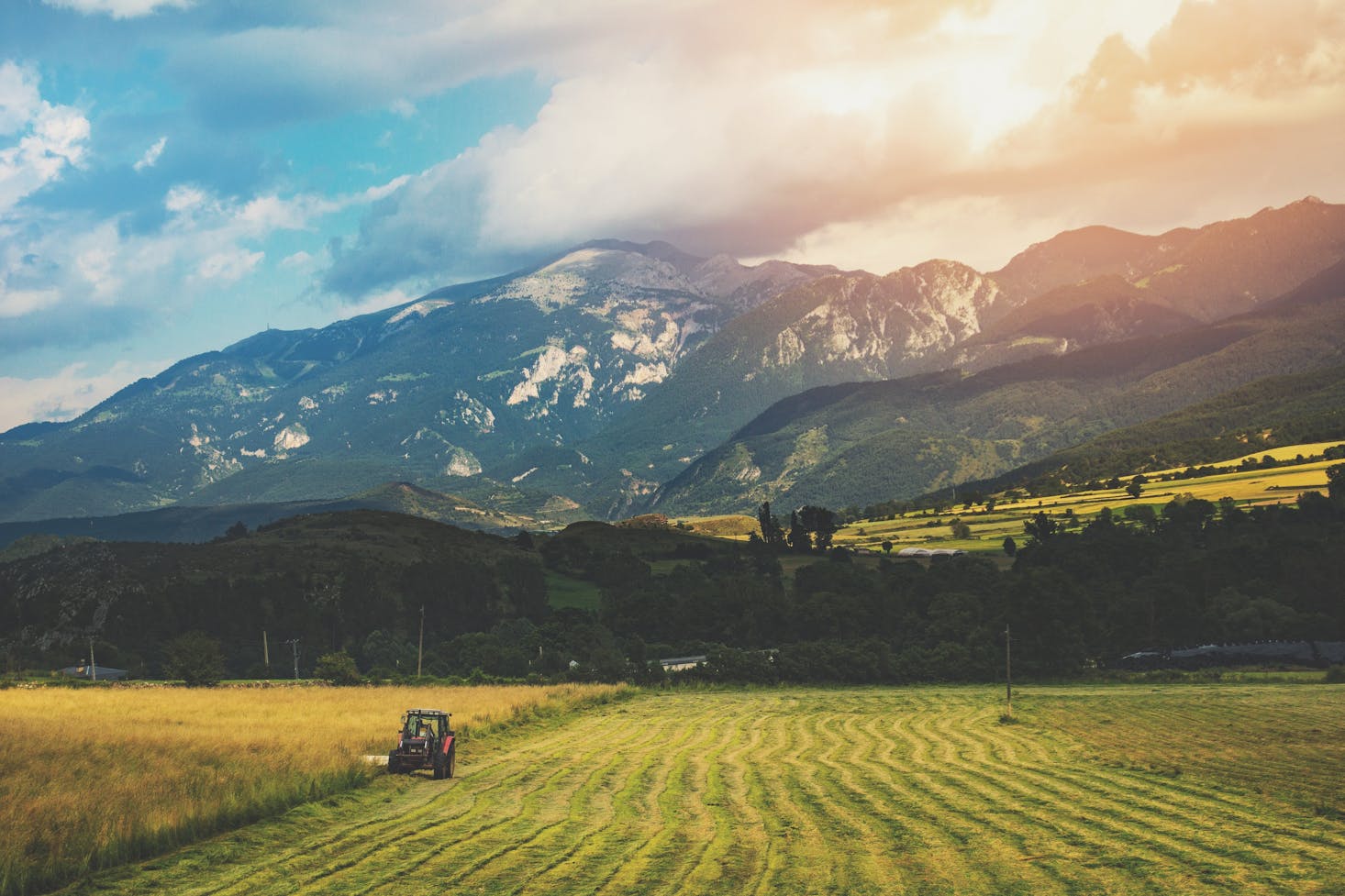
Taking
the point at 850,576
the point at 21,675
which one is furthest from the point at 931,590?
the point at 21,675

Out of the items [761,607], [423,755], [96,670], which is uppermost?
[423,755]

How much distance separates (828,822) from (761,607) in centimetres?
11034

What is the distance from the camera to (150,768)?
30.9 m

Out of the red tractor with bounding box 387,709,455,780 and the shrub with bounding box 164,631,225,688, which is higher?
the red tractor with bounding box 387,709,455,780

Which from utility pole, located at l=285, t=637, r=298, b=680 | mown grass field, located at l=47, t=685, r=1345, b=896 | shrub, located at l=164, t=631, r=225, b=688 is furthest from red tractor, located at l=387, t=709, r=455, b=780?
utility pole, located at l=285, t=637, r=298, b=680

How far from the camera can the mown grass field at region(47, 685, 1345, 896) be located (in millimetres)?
20969

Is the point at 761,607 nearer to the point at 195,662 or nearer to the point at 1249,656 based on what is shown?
the point at 1249,656

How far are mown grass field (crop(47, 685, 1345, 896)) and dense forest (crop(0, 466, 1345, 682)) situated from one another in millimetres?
57171

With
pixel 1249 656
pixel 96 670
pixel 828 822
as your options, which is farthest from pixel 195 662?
pixel 1249 656

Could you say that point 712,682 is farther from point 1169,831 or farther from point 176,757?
point 1169,831

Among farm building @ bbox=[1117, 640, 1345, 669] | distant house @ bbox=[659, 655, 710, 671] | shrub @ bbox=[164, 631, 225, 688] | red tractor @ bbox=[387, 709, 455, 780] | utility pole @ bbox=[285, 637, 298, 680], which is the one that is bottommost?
farm building @ bbox=[1117, 640, 1345, 669]

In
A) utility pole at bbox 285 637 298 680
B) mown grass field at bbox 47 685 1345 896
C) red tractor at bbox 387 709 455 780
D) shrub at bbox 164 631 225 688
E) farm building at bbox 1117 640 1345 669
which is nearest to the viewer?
mown grass field at bbox 47 685 1345 896

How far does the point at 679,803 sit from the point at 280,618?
14065 cm

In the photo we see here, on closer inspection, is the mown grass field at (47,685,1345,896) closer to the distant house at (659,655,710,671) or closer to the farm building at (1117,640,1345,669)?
the farm building at (1117,640,1345,669)
